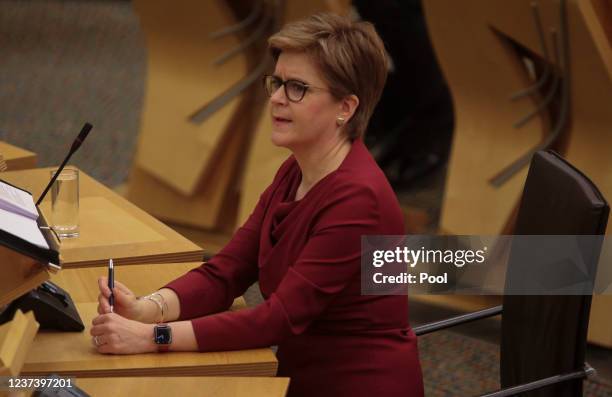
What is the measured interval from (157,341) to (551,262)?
72 cm

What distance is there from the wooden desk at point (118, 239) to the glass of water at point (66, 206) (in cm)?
3

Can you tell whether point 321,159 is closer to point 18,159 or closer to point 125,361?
point 125,361

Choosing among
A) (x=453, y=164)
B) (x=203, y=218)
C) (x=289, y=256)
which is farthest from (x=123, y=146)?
(x=289, y=256)

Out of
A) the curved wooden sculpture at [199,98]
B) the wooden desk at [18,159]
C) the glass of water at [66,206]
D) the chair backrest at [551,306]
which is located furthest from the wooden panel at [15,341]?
the curved wooden sculpture at [199,98]

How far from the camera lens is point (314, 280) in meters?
1.80

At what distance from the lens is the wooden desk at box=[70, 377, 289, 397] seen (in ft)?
5.07

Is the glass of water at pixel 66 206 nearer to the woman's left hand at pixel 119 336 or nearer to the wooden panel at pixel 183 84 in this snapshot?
the woman's left hand at pixel 119 336

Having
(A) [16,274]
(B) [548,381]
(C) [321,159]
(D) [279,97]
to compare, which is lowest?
(B) [548,381]

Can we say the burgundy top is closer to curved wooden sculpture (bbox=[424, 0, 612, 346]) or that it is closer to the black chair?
the black chair

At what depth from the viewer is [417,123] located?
4953 millimetres

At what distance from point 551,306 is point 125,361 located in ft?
2.48

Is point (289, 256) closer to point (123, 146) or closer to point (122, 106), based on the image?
point (123, 146)

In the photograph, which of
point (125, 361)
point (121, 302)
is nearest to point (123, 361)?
point (125, 361)

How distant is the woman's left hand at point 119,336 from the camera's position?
67.0 inches
